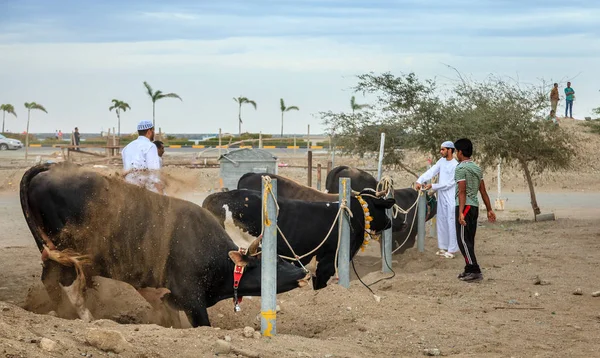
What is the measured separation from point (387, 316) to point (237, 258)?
1632 mm

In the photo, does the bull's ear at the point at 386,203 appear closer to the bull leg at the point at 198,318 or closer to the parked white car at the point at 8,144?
the bull leg at the point at 198,318

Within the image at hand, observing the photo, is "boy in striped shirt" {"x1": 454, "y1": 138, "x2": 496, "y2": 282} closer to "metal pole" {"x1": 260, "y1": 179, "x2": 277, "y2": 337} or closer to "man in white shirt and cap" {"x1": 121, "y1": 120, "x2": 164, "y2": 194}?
"man in white shirt and cap" {"x1": 121, "y1": 120, "x2": 164, "y2": 194}

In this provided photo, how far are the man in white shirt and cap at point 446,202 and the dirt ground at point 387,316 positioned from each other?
350mm

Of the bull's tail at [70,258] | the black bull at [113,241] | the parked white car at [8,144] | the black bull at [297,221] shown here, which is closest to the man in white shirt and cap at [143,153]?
the black bull at [297,221]

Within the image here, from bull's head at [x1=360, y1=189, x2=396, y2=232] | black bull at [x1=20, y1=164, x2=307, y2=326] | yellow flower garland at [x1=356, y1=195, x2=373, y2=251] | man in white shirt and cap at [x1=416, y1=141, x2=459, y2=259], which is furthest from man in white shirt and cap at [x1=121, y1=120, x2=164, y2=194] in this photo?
man in white shirt and cap at [x1=416, y1=141, x2=459, y2=259]

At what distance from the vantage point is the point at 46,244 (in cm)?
852

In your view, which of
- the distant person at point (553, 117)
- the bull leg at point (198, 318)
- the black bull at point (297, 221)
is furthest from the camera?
the distant person at point (553, 117)

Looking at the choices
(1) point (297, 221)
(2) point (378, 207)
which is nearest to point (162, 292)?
(1) point (297, 221)

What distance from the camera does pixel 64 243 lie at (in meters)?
8.52

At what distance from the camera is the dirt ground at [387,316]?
6.11 meters

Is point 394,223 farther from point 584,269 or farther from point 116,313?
point 116,313

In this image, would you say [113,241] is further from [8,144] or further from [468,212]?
[8,144]

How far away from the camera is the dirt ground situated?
6.11m

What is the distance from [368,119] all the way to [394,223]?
7.32m
